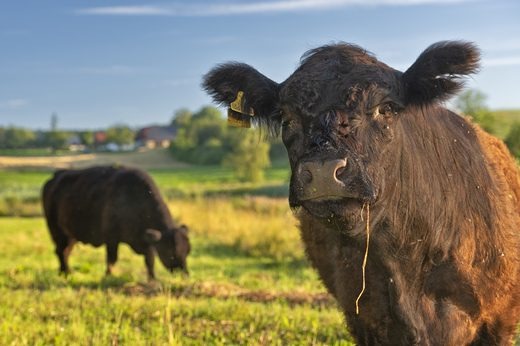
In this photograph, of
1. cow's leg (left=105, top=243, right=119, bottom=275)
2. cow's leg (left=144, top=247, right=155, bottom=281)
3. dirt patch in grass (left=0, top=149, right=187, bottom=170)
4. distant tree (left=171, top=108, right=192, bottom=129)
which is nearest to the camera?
cow's leg (left=144, top=247, right=155, bottom=281)

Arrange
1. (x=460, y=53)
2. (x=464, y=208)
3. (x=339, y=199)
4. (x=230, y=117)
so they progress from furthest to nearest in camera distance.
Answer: (x=230, y=117)
(x=464, y=208)
(x=460, y=53)
(x=339, y=199)

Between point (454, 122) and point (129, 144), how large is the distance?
229 feet

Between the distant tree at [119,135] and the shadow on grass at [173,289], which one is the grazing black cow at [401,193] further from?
the distant tree at [119,135]

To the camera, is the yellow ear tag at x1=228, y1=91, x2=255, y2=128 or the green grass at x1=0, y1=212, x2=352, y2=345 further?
the green grass at x1=0, y1=212, x2=352, y2=345

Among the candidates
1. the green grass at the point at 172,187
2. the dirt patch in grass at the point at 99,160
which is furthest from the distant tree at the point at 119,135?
the green grass at the point at 172,187

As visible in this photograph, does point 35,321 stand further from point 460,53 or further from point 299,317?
point 460,53

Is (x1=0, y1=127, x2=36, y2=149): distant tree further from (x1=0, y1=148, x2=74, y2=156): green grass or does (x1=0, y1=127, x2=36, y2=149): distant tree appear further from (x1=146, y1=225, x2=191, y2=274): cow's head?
(x1=146, y1=225, x2=191, y2=274): cow's head

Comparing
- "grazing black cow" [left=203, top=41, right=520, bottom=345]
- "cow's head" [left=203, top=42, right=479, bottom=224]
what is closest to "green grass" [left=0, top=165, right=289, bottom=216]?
"grazing black cow" [left=203, top=41, right=520, bottom=345]

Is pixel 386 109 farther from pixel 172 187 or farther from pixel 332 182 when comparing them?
pixel 172 187

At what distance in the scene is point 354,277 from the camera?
165 inches

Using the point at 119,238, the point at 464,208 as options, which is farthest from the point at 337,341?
the point at 119,238

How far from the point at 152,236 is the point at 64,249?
113 inches

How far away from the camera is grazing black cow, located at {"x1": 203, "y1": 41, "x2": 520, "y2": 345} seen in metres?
3.41

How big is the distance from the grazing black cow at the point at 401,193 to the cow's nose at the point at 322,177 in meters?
0.01
